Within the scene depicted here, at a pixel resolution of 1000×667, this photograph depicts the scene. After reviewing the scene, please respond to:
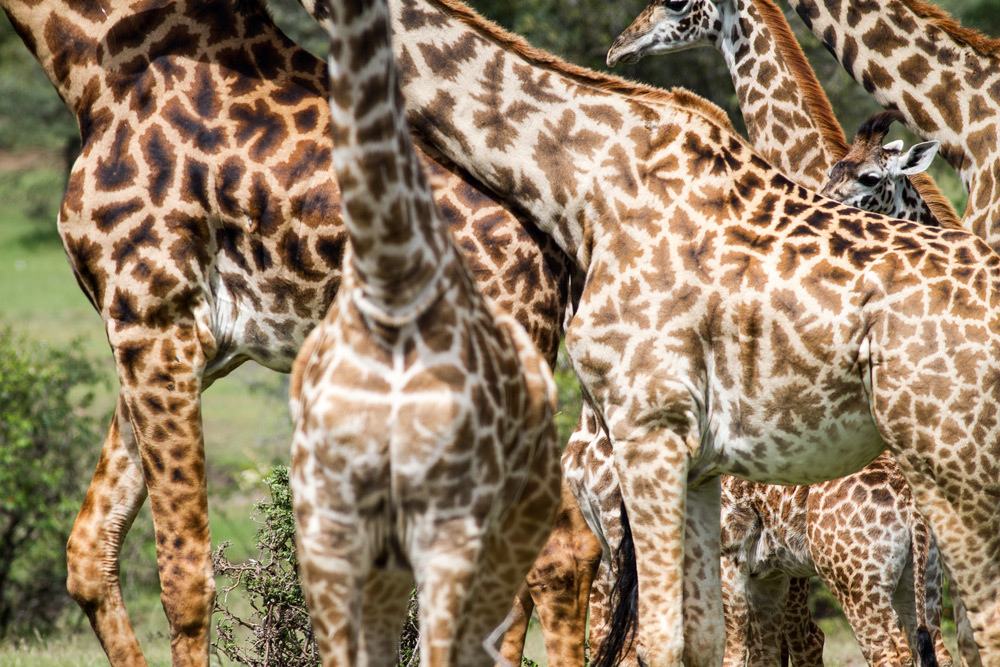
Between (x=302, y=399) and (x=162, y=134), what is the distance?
2201mm

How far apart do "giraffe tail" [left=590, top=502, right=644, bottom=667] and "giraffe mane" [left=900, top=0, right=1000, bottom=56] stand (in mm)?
2894

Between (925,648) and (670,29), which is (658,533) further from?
(670,29)

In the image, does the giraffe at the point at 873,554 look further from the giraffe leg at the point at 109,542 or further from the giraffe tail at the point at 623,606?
the giraffe leg at the point at 109,542

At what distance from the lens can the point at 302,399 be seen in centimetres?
305

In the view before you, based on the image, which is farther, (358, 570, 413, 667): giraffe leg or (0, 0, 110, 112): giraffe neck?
(0, 0, 110, 112): giraffe neck

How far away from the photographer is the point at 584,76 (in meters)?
4.88

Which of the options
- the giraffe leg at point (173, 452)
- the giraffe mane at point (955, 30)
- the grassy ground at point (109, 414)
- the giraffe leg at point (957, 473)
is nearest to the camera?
the giraffe leg at point (957, 473)

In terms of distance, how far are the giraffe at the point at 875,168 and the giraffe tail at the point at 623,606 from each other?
2.08 meters

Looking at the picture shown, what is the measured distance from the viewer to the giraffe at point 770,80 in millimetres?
6309

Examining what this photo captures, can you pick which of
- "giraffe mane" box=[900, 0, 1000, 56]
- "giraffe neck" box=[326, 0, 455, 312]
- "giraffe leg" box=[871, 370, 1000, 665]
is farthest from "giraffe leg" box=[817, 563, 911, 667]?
"giraffe neck" box=[326, 0, 455, 312]

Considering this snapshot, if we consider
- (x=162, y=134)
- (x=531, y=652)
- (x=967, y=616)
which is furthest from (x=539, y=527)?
(x=531, y=652)

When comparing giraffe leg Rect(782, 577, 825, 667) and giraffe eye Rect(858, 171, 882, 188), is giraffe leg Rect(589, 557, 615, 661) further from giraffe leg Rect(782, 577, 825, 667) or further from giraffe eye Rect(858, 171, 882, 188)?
giraffe eye Rect(858, 171, 882, 188)

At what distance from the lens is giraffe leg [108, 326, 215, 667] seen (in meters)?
4.60

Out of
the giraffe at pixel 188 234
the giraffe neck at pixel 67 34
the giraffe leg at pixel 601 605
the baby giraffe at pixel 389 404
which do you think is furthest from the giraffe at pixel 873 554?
the giraffe neck at pixel 67 34
